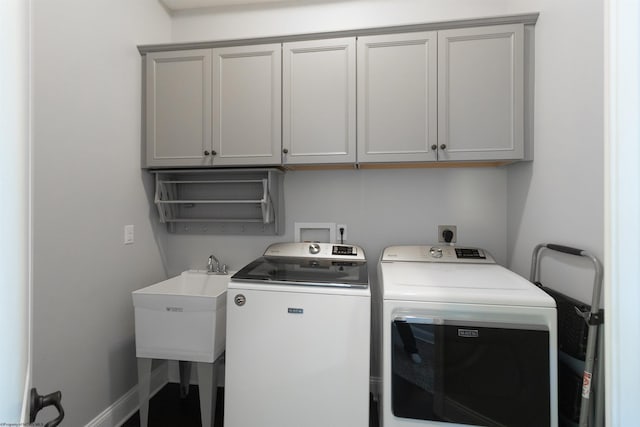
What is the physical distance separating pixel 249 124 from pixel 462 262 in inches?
63.1

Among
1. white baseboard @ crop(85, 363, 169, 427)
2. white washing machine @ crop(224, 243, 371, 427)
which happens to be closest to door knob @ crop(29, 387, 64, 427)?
white washing machine @ crop(224, 243, 371, 427)

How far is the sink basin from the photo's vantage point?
1.57 meters

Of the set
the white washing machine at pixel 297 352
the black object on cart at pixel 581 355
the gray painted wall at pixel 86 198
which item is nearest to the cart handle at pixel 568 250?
the black object on cart at pixel 581 355

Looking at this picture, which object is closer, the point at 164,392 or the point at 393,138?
the point at 393,138

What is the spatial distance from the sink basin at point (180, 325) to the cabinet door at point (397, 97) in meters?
1.26

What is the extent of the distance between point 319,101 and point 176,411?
87.5 inches

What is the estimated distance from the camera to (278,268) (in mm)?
1734

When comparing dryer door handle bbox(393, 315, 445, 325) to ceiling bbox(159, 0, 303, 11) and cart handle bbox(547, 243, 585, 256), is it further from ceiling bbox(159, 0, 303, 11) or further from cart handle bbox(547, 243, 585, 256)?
ceiling bbox(159, 0, 303, 11)

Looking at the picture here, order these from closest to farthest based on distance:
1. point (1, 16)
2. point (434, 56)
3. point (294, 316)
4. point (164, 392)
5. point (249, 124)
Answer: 1. point (1, 16)
2. point (294, 316)
3. point (434, 56)
4. point (249, 124)
5. point (164, 392)

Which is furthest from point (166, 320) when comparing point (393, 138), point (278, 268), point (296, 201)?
point (393, 138)

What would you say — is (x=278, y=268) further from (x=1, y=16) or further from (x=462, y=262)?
(x=1, y=16)

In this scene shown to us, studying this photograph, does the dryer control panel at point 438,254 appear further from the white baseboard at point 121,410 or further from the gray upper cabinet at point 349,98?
the white baseboard at point 121,410

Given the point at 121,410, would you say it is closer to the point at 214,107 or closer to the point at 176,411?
the point at 176,411

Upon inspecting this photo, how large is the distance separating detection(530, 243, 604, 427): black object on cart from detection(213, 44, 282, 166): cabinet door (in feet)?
5.38
